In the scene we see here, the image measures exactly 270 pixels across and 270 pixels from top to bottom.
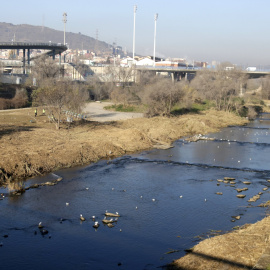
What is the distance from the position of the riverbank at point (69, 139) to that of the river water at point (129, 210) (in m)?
1.09

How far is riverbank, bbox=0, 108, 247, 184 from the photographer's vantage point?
2094 cm

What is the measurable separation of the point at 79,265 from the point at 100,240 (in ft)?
5.47

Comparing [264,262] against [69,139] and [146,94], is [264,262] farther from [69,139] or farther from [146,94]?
[146,94]

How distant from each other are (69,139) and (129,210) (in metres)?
11.3

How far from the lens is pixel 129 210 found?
1606 cm

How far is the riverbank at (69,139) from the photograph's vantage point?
68.7ft

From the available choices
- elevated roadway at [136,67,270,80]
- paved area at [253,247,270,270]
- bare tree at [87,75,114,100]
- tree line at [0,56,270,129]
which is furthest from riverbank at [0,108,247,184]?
elevated roadway at [136,67,270,80]

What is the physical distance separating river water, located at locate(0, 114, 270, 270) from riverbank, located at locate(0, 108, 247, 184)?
43.0 inches

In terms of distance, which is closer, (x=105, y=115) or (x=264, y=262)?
(x=264, y=262)

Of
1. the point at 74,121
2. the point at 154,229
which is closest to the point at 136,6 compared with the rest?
the point at 74,121

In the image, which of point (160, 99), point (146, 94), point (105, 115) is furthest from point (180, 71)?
point (105, 115)

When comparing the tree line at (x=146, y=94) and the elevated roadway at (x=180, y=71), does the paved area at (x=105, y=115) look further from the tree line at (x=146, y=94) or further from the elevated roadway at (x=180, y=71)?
the elevated roadway at (x=180, y=71)

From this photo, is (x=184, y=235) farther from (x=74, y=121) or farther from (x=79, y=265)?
(x=74, y=121)

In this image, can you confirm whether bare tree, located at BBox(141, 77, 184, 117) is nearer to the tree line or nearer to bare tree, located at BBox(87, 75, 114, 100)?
the tree line
